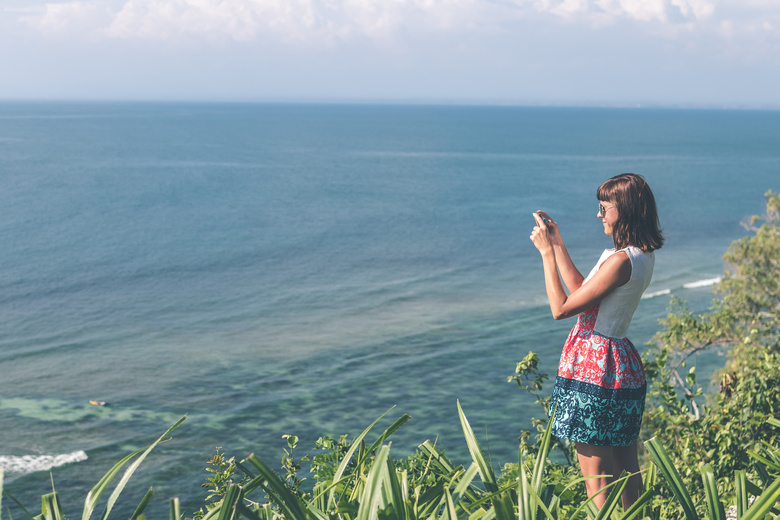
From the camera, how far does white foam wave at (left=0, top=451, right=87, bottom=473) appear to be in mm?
19098

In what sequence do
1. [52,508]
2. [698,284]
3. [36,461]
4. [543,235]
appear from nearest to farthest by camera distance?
[52,508]
[543,235]
[36,461]
[698,284]

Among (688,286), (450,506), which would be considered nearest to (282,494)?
(450,506)

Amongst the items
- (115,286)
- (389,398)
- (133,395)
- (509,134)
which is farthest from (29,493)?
(509,134)

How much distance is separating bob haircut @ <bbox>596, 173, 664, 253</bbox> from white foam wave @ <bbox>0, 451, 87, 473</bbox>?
62.7 feet

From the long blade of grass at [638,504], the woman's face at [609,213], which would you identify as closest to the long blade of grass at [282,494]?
the long blade of grass at [638,504]

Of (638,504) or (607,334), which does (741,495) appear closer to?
(638,504)

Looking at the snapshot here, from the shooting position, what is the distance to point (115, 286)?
37.4 meters

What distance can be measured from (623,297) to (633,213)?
40 centimetres

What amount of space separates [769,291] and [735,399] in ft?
41.9

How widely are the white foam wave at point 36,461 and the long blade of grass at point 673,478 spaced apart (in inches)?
764

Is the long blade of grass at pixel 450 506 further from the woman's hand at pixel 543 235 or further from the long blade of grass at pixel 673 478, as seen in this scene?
the woman's hand at pixel 543 235

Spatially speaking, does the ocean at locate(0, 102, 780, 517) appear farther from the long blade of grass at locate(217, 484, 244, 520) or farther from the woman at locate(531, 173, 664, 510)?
the long blade of grass at locate(217, 484, 244, 520)

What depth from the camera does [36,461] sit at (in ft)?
64.2

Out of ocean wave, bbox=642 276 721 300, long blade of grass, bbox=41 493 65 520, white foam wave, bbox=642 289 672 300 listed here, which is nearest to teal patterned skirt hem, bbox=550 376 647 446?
long blade of grass, bbox=41 493 65 520
